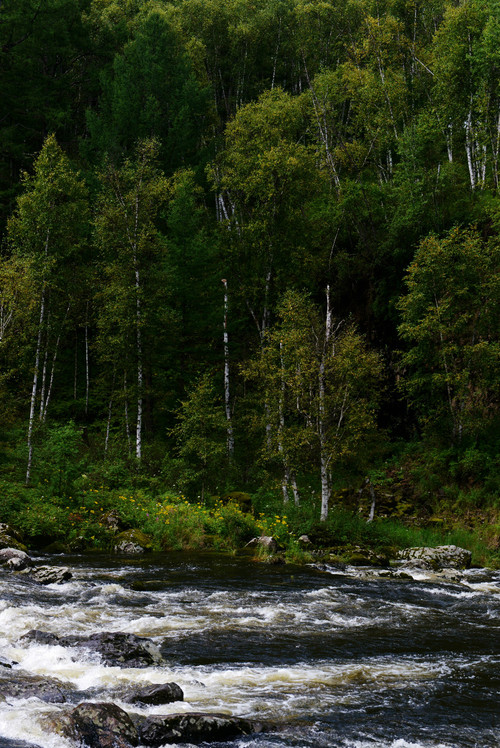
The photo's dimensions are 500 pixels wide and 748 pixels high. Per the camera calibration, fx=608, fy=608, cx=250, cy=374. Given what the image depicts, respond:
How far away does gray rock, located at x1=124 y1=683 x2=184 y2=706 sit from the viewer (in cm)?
665

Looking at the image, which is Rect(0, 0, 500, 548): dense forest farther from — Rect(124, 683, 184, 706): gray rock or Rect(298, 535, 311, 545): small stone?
Rect(124, 683, 184, 706): gray rock

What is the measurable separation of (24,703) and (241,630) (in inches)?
182

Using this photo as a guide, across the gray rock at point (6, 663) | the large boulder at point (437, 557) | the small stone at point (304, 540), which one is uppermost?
the gray rock at point (6, 663)

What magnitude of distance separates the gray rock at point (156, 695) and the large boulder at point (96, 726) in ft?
2.42

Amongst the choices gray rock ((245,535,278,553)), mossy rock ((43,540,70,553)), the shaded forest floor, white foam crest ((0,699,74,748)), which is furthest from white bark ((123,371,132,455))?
white foam crest ((0,699,74,748))

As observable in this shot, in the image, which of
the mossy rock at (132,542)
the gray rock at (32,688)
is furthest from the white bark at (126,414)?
the gray rock at (32,688)

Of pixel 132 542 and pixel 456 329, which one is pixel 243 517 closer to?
pixel 132 542

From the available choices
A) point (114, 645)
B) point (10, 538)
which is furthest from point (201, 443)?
point (114, 645)

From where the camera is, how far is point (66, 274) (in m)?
31.0

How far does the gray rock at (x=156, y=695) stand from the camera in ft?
21.8

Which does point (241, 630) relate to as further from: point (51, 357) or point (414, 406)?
point (51, 357)

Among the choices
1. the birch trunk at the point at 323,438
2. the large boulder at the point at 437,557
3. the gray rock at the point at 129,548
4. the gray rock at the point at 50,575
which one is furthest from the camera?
the birch trunk at the point at 323,438

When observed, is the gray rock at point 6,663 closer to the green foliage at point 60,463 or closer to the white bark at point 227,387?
the green foliage at point 60,463

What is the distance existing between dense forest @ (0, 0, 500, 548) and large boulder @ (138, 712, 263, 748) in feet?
51.6
